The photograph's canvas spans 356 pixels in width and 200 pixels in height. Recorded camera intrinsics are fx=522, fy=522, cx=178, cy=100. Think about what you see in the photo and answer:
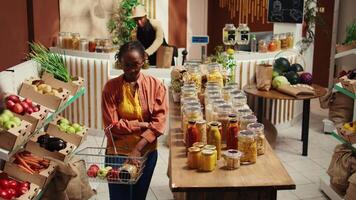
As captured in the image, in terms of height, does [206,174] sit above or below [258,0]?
below

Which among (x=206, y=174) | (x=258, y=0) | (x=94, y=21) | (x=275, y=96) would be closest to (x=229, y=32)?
(x=275, y=96)

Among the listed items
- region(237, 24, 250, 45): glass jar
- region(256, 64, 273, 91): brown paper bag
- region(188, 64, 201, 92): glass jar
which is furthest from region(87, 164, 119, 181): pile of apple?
region(237, 24, 250, 45): glass jar

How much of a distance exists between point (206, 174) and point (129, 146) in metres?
0.85

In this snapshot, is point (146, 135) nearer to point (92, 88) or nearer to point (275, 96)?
point (275, 96)

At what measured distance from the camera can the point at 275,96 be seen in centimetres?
641

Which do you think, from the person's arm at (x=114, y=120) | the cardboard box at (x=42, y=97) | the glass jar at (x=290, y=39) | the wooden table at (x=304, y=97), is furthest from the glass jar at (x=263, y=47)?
the person's arm at (x=114, y=120)

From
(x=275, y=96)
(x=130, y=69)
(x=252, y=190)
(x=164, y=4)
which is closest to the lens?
(x=252, y=190)

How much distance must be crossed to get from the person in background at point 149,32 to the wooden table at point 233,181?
3876mm

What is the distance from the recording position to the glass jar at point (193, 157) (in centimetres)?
317

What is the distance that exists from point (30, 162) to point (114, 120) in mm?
753

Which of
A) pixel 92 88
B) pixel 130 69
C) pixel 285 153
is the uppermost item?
pixel 130 69

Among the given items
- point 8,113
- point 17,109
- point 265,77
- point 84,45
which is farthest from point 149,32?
point 8,113

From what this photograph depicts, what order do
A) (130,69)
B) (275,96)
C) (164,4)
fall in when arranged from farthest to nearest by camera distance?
(164,4) < (275,96) < (130,69)

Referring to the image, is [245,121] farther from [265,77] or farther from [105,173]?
[265,77]
